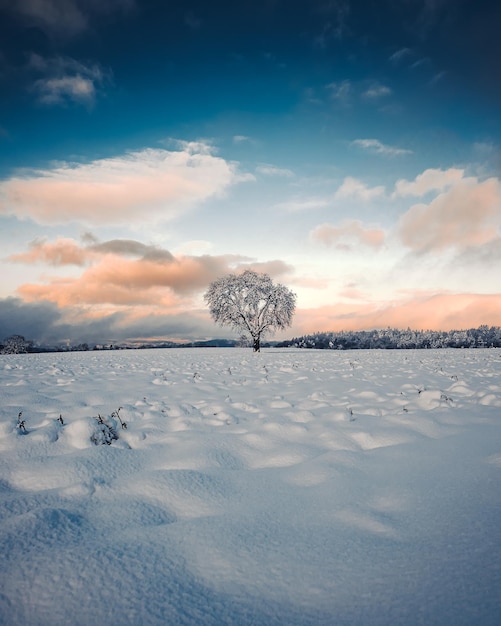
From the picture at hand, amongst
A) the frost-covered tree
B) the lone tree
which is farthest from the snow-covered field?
the frost-covered tree

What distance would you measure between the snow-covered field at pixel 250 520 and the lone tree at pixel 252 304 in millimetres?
24725

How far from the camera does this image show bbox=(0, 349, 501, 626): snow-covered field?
1387 mm

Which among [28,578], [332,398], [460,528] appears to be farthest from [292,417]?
[28,578]

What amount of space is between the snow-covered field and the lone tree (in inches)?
973

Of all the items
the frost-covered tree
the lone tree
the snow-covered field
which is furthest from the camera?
the frost-covered tree

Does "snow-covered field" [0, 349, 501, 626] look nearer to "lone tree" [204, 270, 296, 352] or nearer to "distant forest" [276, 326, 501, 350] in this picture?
"lone tree" [204, 270, 296, 352]

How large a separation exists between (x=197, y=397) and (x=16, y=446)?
9.68ft

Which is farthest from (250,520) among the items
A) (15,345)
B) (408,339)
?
(408,339)

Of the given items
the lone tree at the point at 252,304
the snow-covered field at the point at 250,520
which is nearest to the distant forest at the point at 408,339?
the lone tree at the point at 252,304

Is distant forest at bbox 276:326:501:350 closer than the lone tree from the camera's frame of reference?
No

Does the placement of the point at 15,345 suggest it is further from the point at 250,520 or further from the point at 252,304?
the point at 250,520

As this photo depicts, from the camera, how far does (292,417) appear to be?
4.38 meters

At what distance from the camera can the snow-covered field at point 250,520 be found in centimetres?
139

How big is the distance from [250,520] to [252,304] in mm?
27106
